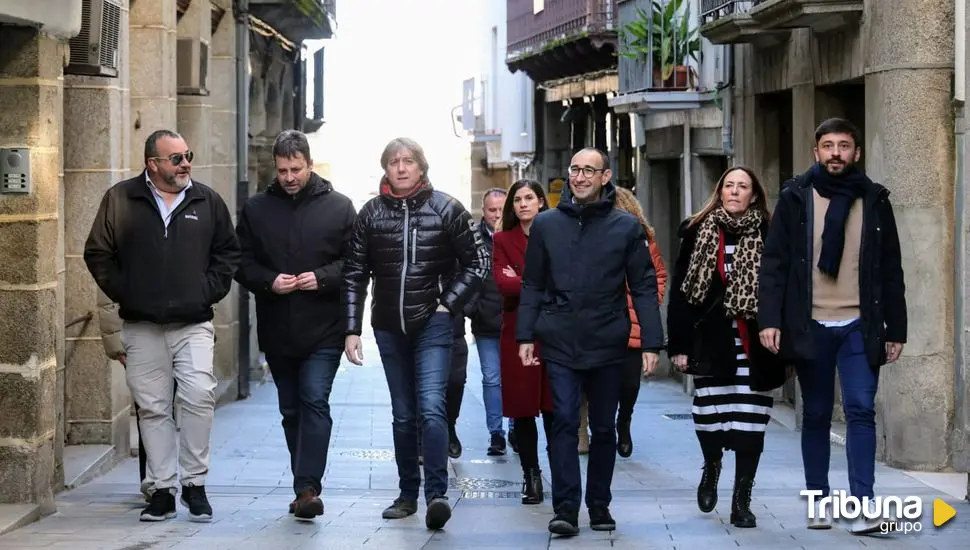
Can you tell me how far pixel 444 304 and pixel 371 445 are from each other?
5450 mm

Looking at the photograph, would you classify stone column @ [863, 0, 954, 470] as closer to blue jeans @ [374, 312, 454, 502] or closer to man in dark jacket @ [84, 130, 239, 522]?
blue jeans @ [374, 312, 454, 502]

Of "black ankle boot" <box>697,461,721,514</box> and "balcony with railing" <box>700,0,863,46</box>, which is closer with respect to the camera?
"black ankle boot" <box>697,461,721,514</box>

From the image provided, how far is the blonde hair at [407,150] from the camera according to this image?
941cm

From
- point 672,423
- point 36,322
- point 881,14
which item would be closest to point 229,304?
point 672,423

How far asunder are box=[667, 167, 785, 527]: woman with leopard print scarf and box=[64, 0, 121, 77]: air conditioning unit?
4.40 metres

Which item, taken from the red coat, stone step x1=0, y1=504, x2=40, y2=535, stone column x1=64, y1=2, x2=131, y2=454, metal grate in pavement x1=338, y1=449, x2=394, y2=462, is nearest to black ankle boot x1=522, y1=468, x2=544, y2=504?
the red coat

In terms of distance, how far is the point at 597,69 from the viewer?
2936 cm

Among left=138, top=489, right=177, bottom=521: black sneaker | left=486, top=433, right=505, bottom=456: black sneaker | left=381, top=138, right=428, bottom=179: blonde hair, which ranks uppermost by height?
left=381, top=138, right=428, bottom=179: blonde hair

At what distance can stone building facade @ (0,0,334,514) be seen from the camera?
947 cm

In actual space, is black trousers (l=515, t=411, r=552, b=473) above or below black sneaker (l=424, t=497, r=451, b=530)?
above

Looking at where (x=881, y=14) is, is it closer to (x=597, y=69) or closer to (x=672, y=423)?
(x=672, y=423)

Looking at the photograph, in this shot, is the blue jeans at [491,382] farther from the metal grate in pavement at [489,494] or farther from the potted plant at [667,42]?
the potted plant at [667,42]

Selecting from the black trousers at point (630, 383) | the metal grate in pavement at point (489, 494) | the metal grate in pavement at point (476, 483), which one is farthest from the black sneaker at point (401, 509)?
the black trousers at point (630, 383)

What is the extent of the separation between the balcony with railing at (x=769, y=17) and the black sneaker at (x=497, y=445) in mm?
3997
